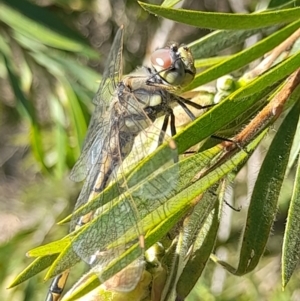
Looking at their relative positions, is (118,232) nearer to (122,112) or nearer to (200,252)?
(200,252)

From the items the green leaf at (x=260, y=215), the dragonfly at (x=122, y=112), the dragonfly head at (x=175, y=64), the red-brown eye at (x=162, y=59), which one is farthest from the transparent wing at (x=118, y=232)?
the red-brown eye at (x=162, y=59)

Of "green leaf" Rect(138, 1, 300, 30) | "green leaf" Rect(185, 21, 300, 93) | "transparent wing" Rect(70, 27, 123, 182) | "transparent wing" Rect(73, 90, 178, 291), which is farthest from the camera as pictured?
"transparent wing" Rect(70, 27, 123, 182)

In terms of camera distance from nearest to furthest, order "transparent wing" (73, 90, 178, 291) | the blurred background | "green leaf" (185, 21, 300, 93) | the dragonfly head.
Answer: "transparent wing" (73, 90, 178, 291)
"green leaf" (185, 21, 300, 93)
the dragonfly head
the blurred background

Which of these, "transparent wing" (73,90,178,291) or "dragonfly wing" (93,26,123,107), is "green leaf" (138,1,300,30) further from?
"dragonfly wing" (93,26,123,107)

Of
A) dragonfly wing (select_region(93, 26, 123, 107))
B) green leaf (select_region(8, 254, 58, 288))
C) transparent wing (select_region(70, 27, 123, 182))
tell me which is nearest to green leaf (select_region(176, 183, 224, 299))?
green leaf (select_region(8, 254, 58, 288))

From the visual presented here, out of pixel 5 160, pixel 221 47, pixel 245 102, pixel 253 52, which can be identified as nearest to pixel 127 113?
pixel 221 47

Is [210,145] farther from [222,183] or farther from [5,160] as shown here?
[5,160]

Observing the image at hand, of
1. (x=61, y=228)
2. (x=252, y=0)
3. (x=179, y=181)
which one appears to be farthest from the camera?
(x=252, y=0)
